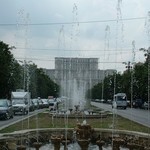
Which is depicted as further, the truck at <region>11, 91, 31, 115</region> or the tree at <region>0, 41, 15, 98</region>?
the tree at <region>0, 41, 15, 98</region>

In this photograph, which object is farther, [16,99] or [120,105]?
[120,105]

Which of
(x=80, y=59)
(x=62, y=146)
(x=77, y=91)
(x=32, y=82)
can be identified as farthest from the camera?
(x=32, y=82)

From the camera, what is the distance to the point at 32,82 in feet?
365

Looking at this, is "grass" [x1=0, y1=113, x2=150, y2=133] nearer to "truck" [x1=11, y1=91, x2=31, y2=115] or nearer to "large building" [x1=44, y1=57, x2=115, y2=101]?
"truck" [x1=11, y1=91, x2=31, y2=115]

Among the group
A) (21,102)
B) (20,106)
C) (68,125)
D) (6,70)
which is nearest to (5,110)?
(20,106)

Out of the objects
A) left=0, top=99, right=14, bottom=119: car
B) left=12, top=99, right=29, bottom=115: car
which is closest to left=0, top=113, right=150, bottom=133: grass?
left=0, top=99, right=14, bottom=119: car

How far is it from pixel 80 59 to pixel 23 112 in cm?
2672

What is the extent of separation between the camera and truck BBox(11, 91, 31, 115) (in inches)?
1999

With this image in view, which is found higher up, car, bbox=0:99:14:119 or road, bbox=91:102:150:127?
car, bbox=0:99:14:119

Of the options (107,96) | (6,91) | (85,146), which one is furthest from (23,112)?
(107,96)

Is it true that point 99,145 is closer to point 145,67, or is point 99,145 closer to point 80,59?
point 80,59

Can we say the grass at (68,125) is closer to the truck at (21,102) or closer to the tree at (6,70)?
the truck at (21,102)

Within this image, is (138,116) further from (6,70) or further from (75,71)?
(75,71)

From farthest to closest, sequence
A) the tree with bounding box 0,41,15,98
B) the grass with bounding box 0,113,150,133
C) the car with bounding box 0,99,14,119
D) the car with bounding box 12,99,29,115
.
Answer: the tree with bounding box 0,41,15,98 → the car with bounding box 12,99,29,115 → the car with bounding box 0,99,14,119 → the grass with bounding box 0,113,150,133
